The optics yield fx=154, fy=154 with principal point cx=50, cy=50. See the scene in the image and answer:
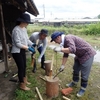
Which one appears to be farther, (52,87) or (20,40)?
(52,87)

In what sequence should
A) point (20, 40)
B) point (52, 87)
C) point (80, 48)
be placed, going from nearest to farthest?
point (20, 40) < point (80, 48) < point (52, 87)

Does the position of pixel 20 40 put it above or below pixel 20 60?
above

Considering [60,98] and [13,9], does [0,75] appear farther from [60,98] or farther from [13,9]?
[13,9]

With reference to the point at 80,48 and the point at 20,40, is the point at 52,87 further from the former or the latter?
the point at 20,40

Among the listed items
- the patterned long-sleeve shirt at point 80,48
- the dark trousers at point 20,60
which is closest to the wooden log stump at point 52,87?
the dark trousers at point 20,60

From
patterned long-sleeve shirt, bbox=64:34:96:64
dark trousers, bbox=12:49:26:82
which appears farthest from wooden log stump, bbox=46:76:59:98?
patterned long-sleeve shirt, bbox=64:34:96:64

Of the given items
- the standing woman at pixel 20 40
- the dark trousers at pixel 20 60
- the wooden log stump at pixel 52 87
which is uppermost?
the standing woman at pixel 20 40

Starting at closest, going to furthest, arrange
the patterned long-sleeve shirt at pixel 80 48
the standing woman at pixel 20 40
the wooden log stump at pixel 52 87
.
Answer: the standing woman at pixel 20 40 → the patterned long-sleeve shirt at pixel 80 48 → the wooden log stump at pixel 52 87

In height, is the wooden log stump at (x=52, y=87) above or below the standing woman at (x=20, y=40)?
below

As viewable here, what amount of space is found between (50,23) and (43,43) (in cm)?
3323

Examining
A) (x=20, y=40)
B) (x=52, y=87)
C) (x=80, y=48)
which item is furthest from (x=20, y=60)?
(x=80, y=48)

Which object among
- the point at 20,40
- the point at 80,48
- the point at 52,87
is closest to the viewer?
the point at 20,40

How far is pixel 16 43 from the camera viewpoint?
3.51 metres

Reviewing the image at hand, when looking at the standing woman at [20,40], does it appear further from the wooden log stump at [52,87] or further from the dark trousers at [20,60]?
the wooden log stump at [52,87]
